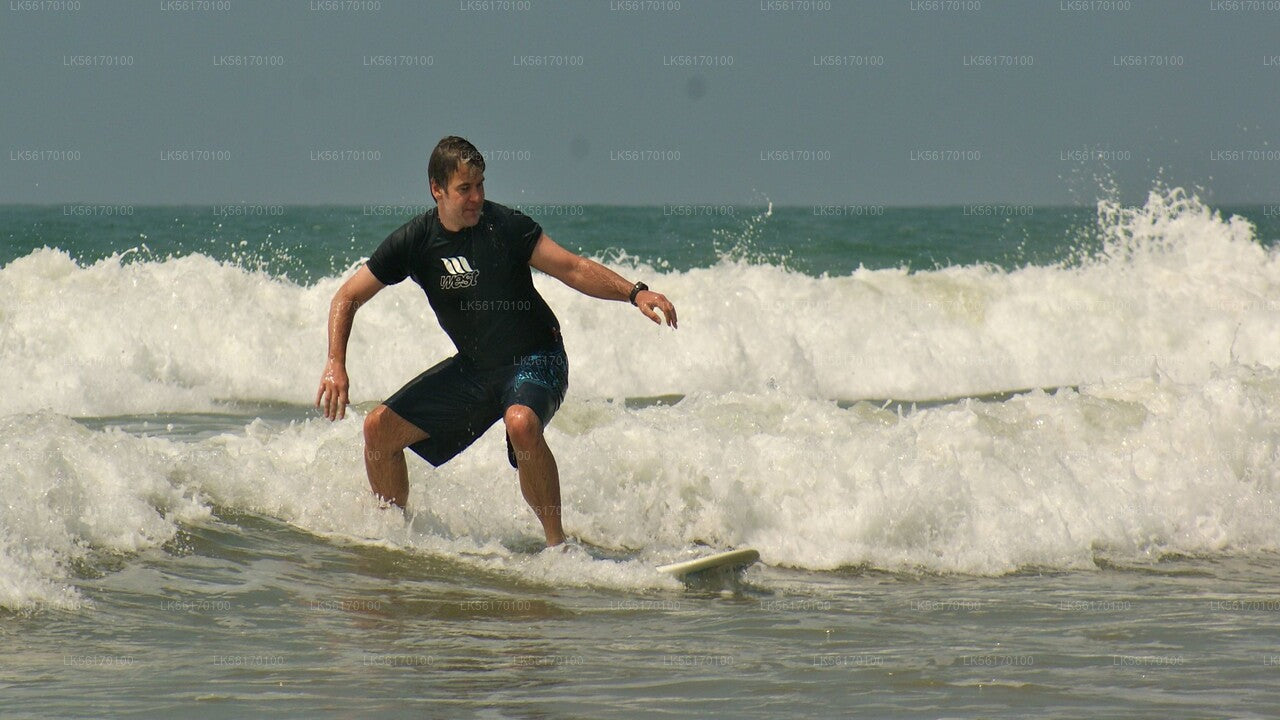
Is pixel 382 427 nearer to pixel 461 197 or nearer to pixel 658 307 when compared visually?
pixel 461 197

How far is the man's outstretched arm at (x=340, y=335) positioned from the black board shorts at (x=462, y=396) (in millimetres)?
304

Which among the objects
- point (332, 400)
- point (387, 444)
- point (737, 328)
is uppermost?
point (737, 328)

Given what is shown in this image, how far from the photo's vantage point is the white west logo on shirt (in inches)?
228

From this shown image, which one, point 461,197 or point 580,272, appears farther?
point 580,272

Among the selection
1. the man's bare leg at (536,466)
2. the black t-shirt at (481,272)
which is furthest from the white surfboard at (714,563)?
the black t-shirt at (481,272)

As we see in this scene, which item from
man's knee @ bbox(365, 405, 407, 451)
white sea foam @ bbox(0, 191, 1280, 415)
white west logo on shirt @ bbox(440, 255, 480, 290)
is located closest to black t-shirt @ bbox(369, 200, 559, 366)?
white west logo on shirt @ bbox(440, 255, 480, 290)

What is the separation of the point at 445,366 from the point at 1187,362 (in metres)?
11.6

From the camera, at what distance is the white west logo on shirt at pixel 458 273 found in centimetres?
579

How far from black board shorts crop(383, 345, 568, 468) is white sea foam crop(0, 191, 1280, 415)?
20.6 feet

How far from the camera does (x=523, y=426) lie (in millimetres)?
5645

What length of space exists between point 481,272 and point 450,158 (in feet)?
1.64

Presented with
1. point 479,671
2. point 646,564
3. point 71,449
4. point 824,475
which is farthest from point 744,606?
point 71,449

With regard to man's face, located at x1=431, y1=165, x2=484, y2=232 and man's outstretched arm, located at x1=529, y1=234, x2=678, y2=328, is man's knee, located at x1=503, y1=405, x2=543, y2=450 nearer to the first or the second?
man's outstretched arm, located at x1=529, y1=234, x2=678, y2=328

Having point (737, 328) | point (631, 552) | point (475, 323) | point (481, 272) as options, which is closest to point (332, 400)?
point (475, 323)
